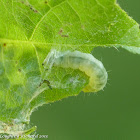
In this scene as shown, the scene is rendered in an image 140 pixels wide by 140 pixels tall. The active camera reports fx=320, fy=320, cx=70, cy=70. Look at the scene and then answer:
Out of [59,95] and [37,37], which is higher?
[37,37]

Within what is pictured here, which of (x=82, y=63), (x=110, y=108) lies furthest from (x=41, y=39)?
(x=110, y=108)

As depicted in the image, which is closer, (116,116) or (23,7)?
(23,7)

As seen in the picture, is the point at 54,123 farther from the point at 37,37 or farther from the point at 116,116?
the point at 37,37

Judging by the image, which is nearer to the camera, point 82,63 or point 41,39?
point 41,39

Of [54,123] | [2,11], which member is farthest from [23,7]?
[54,123]

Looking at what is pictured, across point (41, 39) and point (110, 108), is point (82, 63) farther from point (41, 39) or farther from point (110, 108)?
point (110, 108)

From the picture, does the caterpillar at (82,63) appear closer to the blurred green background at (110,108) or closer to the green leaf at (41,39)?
the green leaf at (41,39)

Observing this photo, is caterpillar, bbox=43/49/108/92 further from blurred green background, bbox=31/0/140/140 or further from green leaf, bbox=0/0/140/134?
blurred green background, bbox=31/0/140/140

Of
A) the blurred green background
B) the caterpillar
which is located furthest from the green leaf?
the blurred green background
